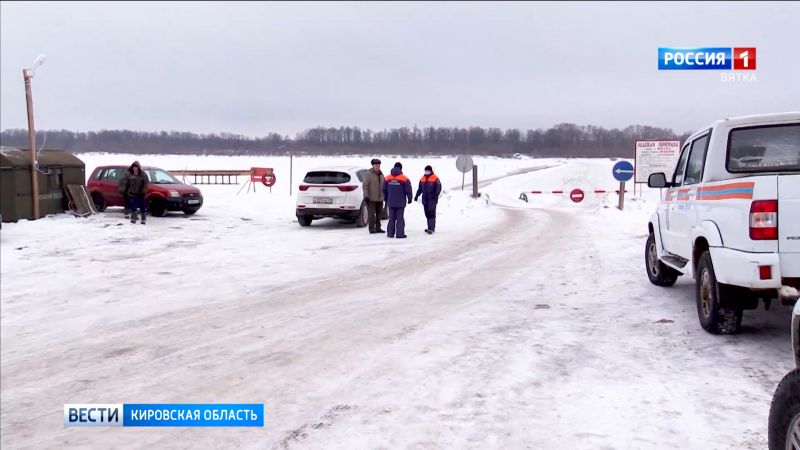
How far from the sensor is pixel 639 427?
368cm

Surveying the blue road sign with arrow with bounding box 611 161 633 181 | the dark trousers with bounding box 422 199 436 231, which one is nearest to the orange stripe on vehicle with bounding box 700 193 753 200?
the dark trousers with bounding box 422 199 436 231

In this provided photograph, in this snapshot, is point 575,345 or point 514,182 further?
point 514,182

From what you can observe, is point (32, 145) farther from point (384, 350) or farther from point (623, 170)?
point (623, 170)

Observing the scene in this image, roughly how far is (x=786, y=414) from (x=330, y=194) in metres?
13.1

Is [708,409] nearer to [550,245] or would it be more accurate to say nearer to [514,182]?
[550,245]

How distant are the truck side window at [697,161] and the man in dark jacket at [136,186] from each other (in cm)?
1260

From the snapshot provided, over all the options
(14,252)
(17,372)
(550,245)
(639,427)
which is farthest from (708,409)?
(14,252)

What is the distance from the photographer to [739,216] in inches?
196

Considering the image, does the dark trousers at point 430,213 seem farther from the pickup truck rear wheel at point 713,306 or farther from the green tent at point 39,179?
the green tent at point 39,179

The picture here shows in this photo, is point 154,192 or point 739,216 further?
point 154,192

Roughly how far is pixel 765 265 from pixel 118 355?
5431 millimetres

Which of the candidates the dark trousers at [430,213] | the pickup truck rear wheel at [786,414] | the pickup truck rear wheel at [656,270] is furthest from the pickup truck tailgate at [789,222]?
the dark trousers at [430,213]

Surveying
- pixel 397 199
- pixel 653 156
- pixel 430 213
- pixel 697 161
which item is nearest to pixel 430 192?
pixel 430 213

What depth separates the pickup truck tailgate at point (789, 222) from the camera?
4.72 m
